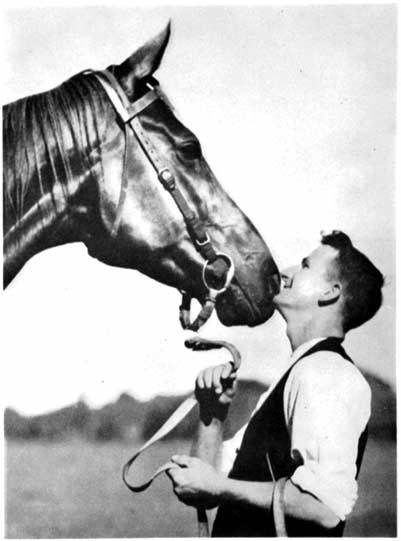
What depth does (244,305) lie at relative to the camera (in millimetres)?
3496

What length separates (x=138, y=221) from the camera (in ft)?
11.3

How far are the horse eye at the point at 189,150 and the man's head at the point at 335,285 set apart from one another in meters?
0.50

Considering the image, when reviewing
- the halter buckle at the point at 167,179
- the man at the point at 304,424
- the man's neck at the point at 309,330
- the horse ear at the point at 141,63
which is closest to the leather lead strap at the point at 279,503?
the man at the point at 304,424

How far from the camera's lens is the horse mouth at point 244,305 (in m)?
3.49

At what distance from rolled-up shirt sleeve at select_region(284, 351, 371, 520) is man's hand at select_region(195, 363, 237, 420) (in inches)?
7.9

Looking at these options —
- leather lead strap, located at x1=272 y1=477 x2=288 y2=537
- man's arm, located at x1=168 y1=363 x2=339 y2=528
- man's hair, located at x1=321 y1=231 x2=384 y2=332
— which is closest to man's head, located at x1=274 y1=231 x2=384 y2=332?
man's hair, located at x1=321 y1=231 x2=384 y2=332

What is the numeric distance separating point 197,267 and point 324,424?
0.67m

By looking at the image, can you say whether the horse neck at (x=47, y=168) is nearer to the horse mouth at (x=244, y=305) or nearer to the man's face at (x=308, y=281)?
the horse mouth at (x=244, y=305)

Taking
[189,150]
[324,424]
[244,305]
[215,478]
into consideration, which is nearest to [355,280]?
[244,305]

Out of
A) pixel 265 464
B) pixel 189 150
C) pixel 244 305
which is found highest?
pixel 189 150

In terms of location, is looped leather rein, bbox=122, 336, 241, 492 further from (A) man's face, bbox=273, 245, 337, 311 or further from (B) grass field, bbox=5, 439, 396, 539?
(A) man's face, bbox=273, 245, 337, 311

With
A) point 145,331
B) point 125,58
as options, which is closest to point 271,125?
point 125,58

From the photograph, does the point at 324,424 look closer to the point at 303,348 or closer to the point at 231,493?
the point at 303,348

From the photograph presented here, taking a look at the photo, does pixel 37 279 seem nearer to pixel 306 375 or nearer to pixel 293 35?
pixel 306 375
